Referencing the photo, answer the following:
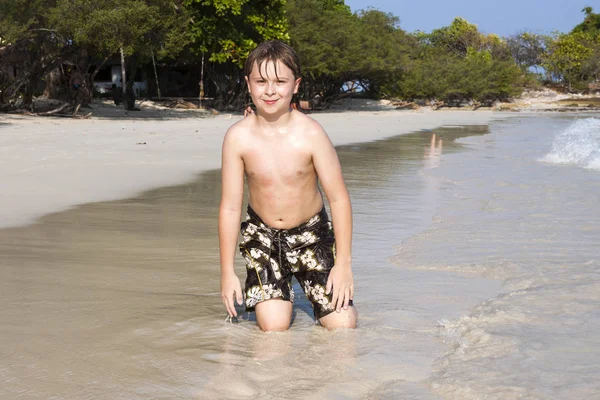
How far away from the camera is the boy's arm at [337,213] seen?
333 centimetres

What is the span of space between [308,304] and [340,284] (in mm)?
618

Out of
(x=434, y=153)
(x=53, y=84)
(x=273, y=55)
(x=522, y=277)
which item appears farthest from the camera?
(x=53, y=84)

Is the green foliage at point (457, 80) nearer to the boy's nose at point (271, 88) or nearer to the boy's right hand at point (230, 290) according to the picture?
the boy's nose at point (271, 88)

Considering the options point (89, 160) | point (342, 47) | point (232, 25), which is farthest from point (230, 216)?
point (342, 47)

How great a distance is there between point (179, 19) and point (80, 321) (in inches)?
821

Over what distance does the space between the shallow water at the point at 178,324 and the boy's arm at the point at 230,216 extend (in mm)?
198

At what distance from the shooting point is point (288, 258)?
3.51 metres

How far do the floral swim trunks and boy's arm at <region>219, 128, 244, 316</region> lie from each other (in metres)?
0.14

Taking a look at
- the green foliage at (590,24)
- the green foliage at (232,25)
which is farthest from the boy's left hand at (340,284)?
the green foliage at (590,24)

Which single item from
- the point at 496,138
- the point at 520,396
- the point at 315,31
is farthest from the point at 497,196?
the point at 315,31

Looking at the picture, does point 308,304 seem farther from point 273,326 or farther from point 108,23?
point 108,23

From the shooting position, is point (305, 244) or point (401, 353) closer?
point (401, 353)

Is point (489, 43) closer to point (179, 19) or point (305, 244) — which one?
point (179, 19)

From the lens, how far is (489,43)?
233 ft
